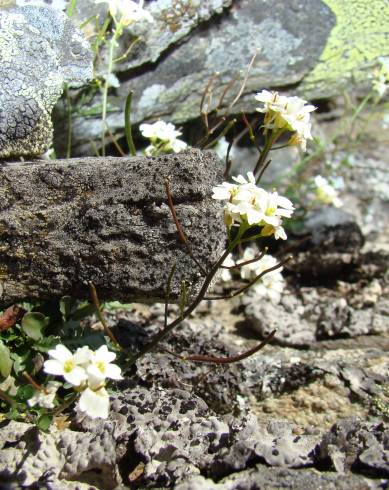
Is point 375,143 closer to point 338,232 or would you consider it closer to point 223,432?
point 338,232

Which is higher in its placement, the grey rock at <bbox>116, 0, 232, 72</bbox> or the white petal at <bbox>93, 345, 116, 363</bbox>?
the grey rock at <bbox>116, 0, 232, 72</bbox>

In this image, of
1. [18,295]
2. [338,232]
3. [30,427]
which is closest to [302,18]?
[338,232]

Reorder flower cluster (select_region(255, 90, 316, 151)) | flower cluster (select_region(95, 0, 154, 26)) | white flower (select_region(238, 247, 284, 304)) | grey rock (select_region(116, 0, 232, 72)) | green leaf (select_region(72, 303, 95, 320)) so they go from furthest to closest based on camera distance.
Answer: grey rock (select_region(116, 0, 232, 72))
white flower (select_region(238, 247, 284, 304))
flower cluster (select_region(95, 0, 154, 26))
green leaf (select_region(72, 303, 95, 320))
flower cluster (select_region(255, 90, 316, 151))

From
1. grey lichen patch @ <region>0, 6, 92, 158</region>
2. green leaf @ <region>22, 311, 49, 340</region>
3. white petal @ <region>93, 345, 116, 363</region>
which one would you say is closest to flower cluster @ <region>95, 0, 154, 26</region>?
grey lichen patch @ <region>0, 6, 92, 158</region>

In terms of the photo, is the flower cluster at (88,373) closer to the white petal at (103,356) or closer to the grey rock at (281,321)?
the white petal at (103,356)

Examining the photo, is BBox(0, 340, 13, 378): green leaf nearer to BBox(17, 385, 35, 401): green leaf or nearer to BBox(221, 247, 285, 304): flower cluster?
BBox(17, 385, 35, 401): green leaf

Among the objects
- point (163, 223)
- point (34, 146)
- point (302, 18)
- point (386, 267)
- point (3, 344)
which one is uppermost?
point (302, 18)
